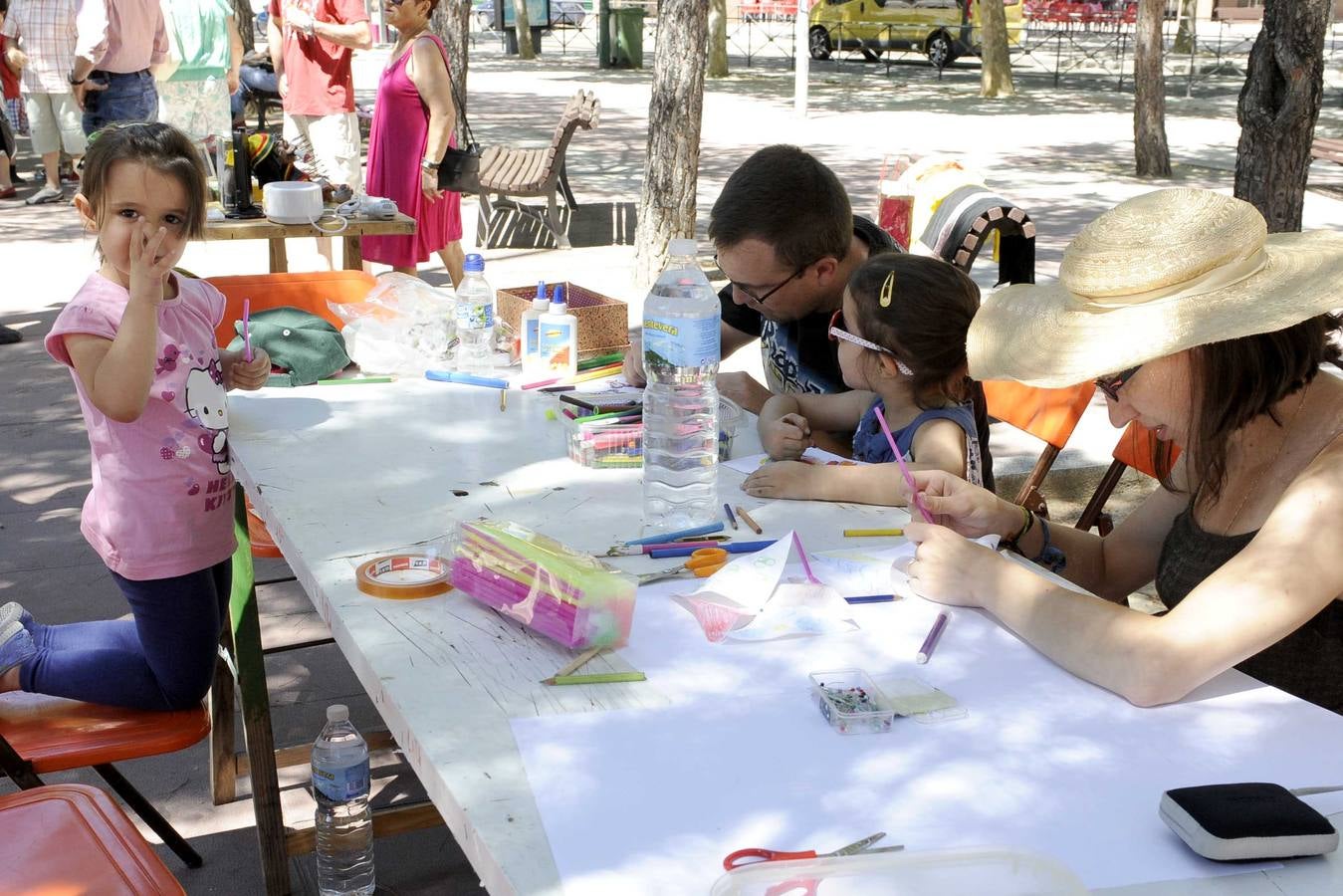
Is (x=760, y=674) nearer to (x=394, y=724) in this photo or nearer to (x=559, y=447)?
(x=394, y=724)

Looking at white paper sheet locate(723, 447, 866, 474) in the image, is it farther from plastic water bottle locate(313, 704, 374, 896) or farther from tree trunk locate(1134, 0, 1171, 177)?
tree trunk locate(1134, 0, 1171, 177)

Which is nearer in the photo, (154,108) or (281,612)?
(281,612)

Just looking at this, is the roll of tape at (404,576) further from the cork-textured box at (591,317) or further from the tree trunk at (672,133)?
the tree trunk at (672,133)

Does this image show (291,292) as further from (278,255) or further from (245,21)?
(245,21)

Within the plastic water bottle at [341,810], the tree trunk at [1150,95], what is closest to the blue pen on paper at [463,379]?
the plastic water bottle at [341,810]

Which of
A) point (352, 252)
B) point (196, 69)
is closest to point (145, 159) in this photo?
point (352, 252)

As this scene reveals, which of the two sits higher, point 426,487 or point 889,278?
point 889,278

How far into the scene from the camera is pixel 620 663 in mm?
1798

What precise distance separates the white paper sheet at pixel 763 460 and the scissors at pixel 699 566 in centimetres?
52

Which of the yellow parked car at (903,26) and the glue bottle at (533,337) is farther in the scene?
the yellow parked car at (903,26)

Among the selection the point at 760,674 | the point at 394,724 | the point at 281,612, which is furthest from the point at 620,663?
the point at 281,612

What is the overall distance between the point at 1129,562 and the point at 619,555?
37.2 inches

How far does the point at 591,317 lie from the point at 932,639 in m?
1.77

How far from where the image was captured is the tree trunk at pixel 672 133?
24.4 ft
